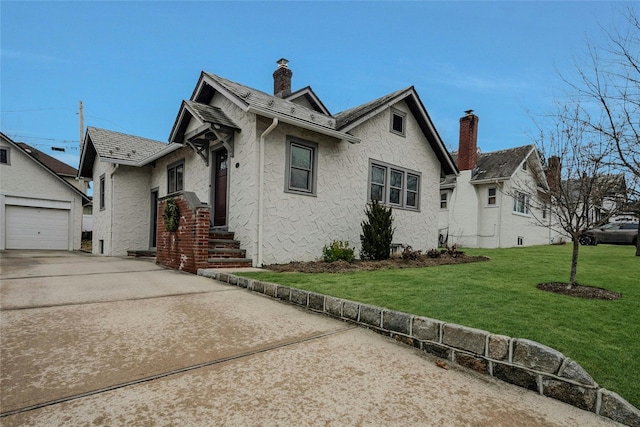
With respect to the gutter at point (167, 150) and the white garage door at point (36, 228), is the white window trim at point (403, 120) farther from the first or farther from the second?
the white garage door at point (36, 228)

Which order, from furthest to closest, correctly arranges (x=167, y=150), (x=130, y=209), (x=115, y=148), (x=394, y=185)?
(x=115, y=148) < (x=130, y=209) < (x=394, y=185) < (x=167, y=150)

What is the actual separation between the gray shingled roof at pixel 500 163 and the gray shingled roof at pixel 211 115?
45.3 ft

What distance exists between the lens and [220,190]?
9.35 m

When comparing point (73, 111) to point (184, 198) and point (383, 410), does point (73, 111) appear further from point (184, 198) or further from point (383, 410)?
point (383, 410)

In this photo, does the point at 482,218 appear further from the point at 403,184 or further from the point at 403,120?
the point at 403,120

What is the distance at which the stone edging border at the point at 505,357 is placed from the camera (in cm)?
202

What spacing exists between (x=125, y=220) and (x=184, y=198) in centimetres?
709

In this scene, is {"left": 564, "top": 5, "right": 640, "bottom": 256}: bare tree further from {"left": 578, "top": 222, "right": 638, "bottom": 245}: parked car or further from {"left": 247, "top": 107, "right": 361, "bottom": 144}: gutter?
{"left": 578, "top": 222, "right": 638, "bottom": 245}: parked car

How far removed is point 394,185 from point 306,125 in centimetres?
449

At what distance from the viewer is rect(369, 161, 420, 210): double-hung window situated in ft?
35.2

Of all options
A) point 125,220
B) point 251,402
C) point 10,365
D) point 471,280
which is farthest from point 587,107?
point 125,220

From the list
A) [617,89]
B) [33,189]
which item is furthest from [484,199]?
[33,189]

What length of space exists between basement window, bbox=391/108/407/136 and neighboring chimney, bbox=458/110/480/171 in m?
6.93

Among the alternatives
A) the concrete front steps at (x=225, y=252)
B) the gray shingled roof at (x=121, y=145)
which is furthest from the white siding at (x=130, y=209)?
the concrete front steps at (x=225, y=252)
